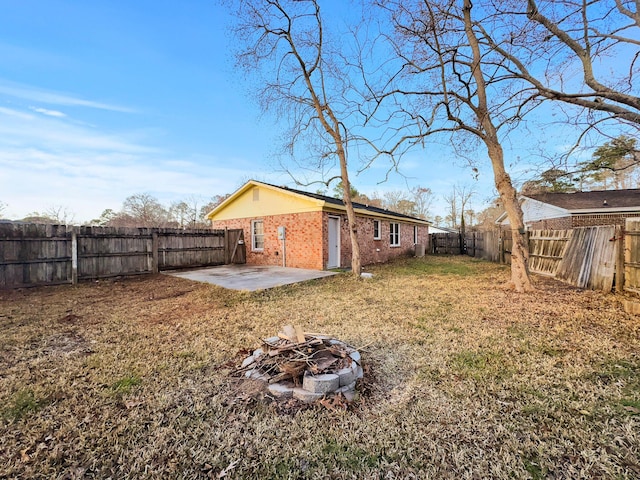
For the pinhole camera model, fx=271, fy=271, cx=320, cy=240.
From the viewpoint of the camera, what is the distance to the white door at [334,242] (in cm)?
1120

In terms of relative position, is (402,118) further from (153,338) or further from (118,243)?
(118,243)

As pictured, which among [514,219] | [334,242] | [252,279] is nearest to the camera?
[514,219]

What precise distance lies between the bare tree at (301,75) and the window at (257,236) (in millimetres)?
4552

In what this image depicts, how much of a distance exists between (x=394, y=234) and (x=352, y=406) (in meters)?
14.4

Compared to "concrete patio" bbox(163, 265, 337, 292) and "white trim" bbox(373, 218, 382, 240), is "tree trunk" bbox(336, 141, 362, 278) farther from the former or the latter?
"white trim" bbox(373, 218, 382, 240)

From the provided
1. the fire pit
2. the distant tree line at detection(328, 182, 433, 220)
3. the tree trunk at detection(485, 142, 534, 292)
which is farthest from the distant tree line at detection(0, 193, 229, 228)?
the distant tree line at detection(328, 182, 433, 220)

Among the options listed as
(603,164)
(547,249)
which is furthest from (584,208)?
(603,164)

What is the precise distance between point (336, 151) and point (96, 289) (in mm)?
8306

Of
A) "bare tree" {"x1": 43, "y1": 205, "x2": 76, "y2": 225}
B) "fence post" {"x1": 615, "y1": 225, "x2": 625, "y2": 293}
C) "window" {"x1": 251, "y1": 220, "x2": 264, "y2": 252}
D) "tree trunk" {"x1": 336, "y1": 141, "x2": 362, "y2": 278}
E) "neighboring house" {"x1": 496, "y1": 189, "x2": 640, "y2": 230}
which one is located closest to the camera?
"fence post" {"x1": 615, "y1": 225, "x2": 625, "y2": 293}

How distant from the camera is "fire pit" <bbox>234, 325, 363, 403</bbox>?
8.08ft

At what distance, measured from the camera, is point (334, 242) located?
37.5 ft

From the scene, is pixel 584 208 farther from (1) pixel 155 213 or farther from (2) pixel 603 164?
(1) pixel 155 213

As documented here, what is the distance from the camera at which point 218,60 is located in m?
8.95

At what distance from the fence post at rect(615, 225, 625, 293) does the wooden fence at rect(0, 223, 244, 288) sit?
42.1 feet
